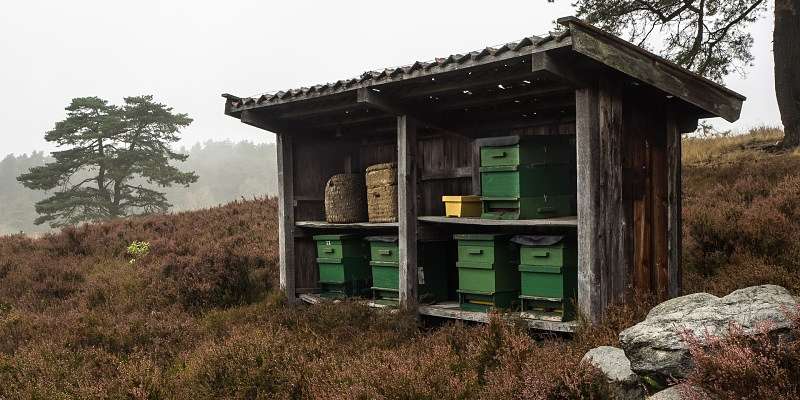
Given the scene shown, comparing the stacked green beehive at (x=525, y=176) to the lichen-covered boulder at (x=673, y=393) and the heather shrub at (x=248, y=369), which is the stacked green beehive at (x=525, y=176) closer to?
the heather shrub at (x=248, y=369)

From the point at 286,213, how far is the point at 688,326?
22.5ft

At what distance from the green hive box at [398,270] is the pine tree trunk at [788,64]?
34.7ft

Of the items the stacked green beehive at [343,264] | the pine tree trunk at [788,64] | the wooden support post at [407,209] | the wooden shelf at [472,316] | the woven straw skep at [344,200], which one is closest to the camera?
the wooden shelf at [472,316]

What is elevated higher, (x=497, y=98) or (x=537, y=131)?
(x=497, y=98)

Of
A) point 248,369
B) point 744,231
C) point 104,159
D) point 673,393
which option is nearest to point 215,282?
point 248,369

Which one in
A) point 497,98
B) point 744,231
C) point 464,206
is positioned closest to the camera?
point 497,98

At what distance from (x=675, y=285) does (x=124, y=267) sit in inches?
418

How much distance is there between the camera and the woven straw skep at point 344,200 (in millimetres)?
9562

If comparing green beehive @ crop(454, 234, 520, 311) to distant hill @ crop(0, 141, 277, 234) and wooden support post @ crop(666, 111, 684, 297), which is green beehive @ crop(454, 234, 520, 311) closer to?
wooden support post @ crop(666, 111, 684, 297)

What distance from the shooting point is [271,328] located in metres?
7.58

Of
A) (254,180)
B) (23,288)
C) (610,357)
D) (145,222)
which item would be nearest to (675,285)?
(610,357)

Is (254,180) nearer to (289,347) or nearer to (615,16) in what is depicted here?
(615,16)

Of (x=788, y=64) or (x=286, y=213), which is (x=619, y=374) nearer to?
(x=286, y=213)

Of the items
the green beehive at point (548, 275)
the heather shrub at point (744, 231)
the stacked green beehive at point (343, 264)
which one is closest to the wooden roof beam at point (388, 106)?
the stacked green beehive at point (343, 264)
